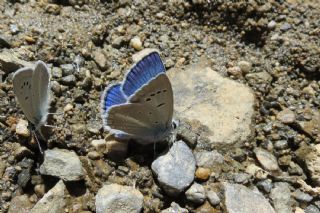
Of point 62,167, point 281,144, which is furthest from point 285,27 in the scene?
point 62,167

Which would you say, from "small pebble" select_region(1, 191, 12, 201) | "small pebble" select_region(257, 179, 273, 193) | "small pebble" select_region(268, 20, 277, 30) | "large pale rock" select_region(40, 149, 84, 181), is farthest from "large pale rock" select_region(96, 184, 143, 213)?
"small pebble" select_region(268, 20, 277, 30)

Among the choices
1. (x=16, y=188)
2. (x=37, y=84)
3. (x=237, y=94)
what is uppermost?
(x=37, y=84)

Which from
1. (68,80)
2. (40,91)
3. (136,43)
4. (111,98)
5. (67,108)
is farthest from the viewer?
(136,43)

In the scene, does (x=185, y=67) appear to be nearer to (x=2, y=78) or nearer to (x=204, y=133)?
(x=204, y=133)

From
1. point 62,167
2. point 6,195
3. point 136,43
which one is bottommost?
point 6,195

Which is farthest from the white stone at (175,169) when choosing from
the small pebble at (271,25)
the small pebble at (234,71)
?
the small pebble at (271,25)

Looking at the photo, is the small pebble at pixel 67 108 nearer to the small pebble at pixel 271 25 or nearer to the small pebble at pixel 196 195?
the small pebble at pixel 196 195

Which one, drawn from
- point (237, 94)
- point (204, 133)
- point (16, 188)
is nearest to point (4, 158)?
point (16, 188)

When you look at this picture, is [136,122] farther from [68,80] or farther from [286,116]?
[286,116]
